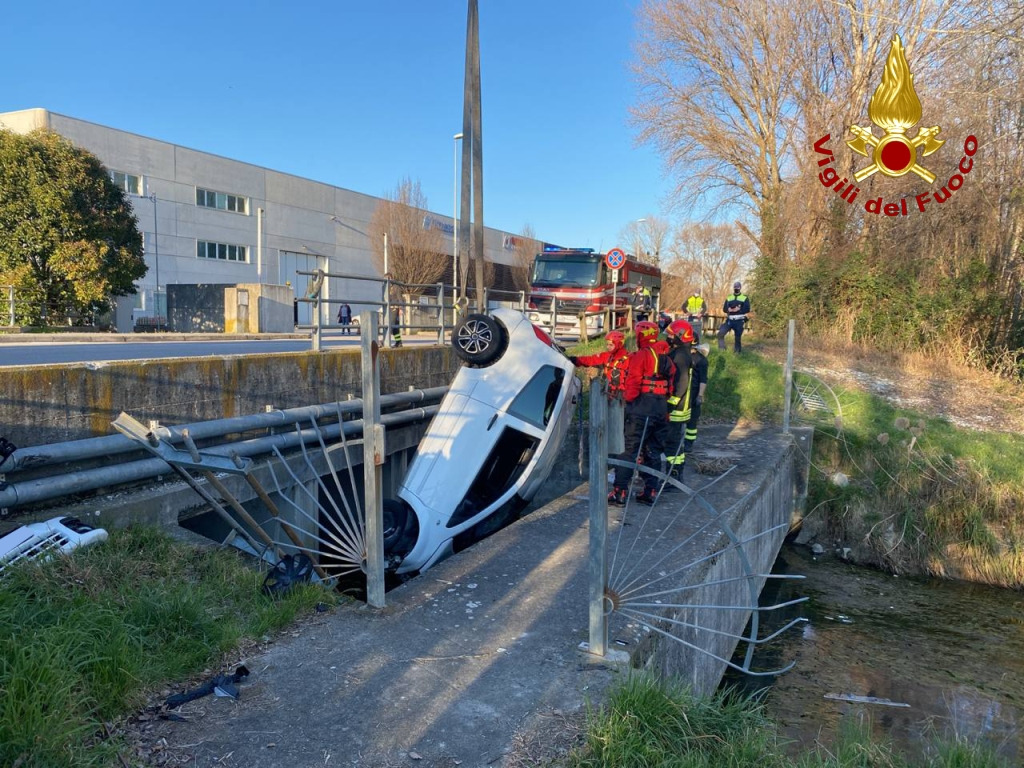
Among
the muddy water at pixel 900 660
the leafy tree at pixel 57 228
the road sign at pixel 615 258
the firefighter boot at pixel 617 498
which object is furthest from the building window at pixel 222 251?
the muddy water at pixel 900 660

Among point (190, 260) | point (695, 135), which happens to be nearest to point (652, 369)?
point (695, 135)

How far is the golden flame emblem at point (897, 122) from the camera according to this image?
1135cm

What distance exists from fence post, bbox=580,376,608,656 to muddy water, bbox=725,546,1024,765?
7.09 ft

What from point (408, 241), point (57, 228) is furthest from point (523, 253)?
point (57, 228)

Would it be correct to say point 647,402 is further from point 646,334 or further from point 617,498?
point 617,498

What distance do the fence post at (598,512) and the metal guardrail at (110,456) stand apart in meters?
2.22

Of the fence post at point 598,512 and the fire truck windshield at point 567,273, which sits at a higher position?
the fire truck windshield at point 567,273

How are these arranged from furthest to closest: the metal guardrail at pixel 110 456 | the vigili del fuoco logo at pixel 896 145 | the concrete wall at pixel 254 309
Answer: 1. the concrete wall at pixel 254 309
2. the vigili del fuoco logo at pixel 896 145
3. the metal guardrail at pixel 110 456

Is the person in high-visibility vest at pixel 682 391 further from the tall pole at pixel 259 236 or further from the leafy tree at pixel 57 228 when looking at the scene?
the tall pole at pixel 259 236

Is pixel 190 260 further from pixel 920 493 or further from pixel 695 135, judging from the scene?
pixel 920 493

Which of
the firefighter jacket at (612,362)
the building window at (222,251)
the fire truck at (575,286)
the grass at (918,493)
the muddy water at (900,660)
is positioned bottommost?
the muddy water at (900,660)

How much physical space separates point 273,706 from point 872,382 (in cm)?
1410

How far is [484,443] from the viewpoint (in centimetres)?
705

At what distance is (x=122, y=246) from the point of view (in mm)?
22297
